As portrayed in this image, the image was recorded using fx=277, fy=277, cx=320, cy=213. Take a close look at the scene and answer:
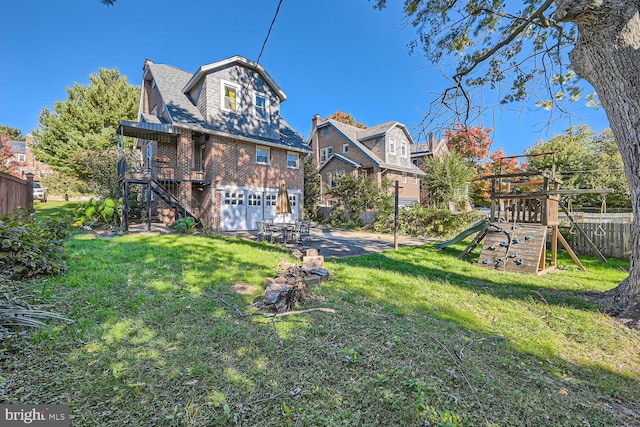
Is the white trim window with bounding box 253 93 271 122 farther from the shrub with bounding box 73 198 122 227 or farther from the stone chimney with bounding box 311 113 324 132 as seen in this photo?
the stone chimney with bounding box 311 113 324 132

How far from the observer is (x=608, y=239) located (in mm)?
10250

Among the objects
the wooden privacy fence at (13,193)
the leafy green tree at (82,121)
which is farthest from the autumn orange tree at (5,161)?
the wooden privacy fence at (13,193)

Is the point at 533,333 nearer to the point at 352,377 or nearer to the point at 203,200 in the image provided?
the point at 352,377

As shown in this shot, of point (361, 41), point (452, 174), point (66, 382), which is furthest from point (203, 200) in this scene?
point (452, 174)

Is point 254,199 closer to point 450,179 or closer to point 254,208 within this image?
point 254,208

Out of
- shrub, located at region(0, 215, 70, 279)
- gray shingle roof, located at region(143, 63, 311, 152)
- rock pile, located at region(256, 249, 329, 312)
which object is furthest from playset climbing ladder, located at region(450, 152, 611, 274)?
gray shingle roof, located at region(143, 63, 311, 152)

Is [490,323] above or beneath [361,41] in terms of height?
beneath

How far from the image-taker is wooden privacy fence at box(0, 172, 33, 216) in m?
8.09

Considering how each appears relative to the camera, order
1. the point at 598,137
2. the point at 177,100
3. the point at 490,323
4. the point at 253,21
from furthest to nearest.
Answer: the point at 598,137
the point at 177,100
the point at 253,21
the point at 490,323

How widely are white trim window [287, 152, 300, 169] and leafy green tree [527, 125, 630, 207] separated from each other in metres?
21.9

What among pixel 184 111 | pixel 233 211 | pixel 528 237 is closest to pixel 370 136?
pixel 233 211

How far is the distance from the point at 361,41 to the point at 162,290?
910cm

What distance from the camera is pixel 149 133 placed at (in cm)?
1416
